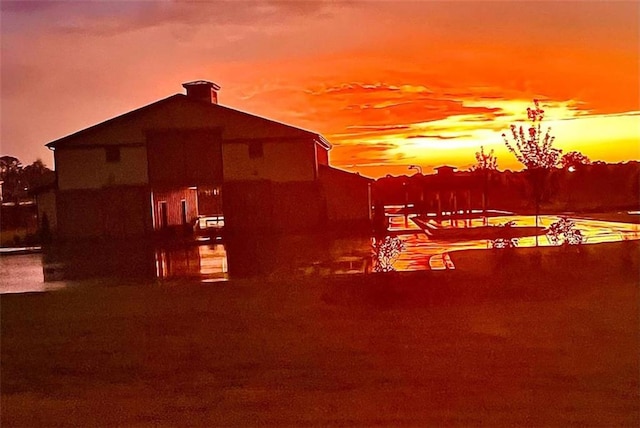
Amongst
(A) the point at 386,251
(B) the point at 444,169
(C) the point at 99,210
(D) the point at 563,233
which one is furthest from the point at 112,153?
(D) the point at 563,233

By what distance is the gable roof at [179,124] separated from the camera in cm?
734

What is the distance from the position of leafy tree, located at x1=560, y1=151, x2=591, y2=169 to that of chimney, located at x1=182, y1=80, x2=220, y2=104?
3.75m

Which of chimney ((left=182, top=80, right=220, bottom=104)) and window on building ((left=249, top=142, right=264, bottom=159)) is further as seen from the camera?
window on building ((left=249, top=142, right=264, bottom=159))

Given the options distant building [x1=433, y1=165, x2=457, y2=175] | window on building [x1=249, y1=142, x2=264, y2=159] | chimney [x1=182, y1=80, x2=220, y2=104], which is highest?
chimney [x1=182, y1=80, x2=220, y2=104]

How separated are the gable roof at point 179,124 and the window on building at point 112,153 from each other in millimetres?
64

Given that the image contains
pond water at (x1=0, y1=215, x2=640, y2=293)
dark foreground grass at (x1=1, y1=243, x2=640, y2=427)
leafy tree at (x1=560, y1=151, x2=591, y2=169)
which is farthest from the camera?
leafy tree at (x1=560, y1=151, x2=591, y2=169)

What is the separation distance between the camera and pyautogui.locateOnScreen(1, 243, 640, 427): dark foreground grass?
5.40 m

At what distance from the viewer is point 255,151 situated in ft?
24.5

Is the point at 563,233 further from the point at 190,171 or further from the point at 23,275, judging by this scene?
the point at 23,275

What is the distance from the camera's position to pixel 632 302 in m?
7.23

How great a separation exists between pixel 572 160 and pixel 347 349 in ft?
10.7

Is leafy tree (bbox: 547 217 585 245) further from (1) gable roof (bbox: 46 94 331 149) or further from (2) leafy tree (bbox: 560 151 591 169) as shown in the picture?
(1) gable roof (bbox: 46 94 331 149)

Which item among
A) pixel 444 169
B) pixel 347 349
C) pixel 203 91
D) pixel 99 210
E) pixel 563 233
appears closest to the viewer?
pixel 347 349

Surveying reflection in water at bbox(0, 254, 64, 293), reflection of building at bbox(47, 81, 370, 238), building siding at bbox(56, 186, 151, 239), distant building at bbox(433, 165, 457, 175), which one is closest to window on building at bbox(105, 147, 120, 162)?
reflection of building at bbox(47, 81, 370, 238)
